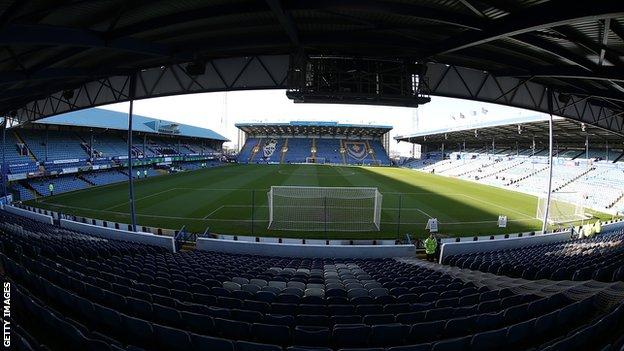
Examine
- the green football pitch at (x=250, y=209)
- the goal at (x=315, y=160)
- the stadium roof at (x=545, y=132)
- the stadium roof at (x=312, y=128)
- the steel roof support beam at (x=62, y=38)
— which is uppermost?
the stadium roof at (x=312, y=128)

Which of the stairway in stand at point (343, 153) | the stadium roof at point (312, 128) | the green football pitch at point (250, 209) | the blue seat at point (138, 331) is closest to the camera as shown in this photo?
the blue seat at point (138, 331)

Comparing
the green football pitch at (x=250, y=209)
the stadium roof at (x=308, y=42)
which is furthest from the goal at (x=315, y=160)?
the stadium roof at (x=308, y=42)

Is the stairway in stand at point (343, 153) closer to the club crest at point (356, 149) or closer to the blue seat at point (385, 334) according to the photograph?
the club crest at point (356, 149)

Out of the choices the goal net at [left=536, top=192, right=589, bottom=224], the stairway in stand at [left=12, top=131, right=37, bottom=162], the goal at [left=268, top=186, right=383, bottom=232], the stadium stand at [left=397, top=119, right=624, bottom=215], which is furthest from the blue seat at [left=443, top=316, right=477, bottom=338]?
the stairway in stand at [left=12, top=131, right=37, bottom=162]

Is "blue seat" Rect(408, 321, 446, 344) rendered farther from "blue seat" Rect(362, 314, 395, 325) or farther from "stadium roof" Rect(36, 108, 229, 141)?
"stadium roof" Rect(36, 108, 229, 141)

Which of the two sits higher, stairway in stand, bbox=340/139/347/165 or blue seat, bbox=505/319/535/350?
stairway in stand, bbox=340/139/347/165

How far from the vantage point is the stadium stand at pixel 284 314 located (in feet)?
13.4

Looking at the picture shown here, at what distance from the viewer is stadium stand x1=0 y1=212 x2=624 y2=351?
407 cm

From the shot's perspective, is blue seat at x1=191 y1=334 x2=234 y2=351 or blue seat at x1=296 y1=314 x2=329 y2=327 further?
blue seat at x1=296 y1=314 x2=329 y2=327

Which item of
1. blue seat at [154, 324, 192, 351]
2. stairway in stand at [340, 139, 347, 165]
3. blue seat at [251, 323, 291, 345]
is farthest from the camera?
stairway in stand at [340, 139, 347, 165]

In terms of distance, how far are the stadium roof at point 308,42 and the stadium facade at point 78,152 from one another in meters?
27.0

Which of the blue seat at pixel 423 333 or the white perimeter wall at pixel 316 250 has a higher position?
the blue seat at pixel 423 333

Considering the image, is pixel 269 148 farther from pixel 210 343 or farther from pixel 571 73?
pixel 210 343

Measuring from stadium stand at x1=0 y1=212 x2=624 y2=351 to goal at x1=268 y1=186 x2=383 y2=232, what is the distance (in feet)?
39.3
